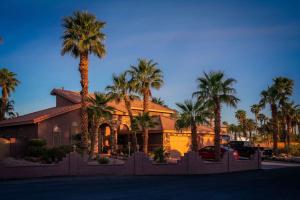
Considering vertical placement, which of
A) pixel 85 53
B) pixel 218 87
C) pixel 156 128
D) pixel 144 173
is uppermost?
pixel 85 53

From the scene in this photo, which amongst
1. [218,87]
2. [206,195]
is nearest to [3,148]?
[218,87]

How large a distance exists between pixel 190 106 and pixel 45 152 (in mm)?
12875

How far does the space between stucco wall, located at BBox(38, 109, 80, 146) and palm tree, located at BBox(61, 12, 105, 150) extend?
4726 mm

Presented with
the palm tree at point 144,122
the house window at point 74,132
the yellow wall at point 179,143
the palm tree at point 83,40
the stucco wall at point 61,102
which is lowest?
the yellow wall at point 179,143

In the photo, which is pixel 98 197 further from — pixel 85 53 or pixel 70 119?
pixel 70 119

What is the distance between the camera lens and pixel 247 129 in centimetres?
9675

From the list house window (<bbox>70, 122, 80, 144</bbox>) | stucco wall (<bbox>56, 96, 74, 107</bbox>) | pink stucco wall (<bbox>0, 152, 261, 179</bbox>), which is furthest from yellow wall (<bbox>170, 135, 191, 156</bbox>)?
stucco wall (<bbox>56, 96, 74, 107</bbox>)

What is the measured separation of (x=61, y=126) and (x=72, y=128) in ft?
4.06

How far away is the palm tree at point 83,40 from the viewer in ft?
97.3

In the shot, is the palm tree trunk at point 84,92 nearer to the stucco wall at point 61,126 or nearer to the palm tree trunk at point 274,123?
the stucco wall at point 61,126

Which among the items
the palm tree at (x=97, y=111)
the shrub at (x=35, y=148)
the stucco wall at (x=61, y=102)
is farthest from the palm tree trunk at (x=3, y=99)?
the shrub at (x=35, y=148)

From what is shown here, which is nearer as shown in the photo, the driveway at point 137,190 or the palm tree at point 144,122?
the driveway at point 137,190

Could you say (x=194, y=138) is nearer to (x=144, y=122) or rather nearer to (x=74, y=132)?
(x=144, y=122)

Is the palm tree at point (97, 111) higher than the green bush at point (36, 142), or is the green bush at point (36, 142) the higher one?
the palm tree at point (97, 111)
